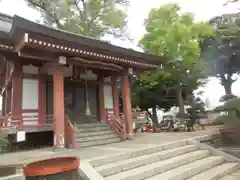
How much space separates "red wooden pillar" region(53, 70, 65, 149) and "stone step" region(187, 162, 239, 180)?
438 centimetres

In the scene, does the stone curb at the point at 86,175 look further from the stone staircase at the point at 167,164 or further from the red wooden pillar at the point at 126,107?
the red wooden pillar at the point at 126,107

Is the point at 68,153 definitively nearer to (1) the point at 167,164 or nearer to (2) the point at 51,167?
(1) the point at 167,164

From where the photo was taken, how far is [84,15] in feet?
62.2

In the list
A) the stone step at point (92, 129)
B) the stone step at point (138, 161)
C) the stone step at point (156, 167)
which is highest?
the stone step at point (92, 129)

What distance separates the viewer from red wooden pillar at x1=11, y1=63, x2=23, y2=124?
8086 mm

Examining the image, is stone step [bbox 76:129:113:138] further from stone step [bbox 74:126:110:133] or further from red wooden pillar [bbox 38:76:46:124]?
red wooden pillar [bbox 38:76:46:124]

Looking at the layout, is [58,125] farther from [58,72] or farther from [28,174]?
[28,174]

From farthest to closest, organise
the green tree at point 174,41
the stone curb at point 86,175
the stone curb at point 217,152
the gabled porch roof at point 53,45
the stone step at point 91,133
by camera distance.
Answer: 1. the green tree at point 174,41
2. the stone step at point 91,133
3. the stone curb at point 217,152
4. the gabled porch roof at point 53,45
5. the stone curb at point 86,175

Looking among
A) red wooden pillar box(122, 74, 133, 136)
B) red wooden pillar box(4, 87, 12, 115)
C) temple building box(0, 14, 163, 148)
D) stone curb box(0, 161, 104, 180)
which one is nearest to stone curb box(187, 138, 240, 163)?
temple building box(0, 14, 163, 148)

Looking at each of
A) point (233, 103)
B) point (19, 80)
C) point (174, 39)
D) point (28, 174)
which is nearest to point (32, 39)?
point (19, 80)

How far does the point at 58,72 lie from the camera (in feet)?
25.3

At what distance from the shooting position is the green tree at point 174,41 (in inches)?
510

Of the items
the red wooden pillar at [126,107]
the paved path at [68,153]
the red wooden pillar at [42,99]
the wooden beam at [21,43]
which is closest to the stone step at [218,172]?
the paved path at [68,153]

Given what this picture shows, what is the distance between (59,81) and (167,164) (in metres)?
4.59
